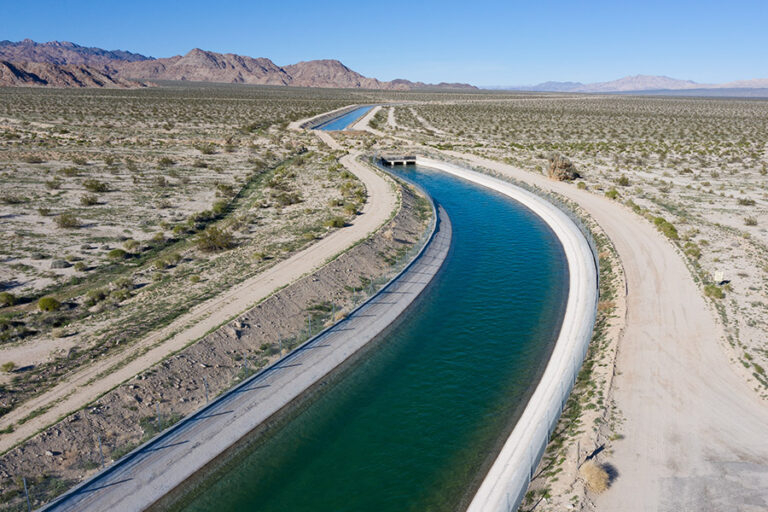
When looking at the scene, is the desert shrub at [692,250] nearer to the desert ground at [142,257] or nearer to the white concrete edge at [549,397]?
the white concrete edge at [549,397]

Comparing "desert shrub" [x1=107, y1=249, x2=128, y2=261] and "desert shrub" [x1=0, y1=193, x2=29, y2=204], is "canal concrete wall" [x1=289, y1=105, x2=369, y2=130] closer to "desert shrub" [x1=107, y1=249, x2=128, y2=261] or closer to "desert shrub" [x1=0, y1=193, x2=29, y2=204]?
"desert shrub" [x1=0, y1=193, x2=29, y2=204]

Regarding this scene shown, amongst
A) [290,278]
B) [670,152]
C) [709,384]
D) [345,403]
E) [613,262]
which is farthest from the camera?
[670,152]

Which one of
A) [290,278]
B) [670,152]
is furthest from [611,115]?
[290,278]

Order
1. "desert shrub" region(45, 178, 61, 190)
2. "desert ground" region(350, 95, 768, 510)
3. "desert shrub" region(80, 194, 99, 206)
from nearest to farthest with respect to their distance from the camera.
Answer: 1. "desert ground" region(350, 95, 768, 510)
2. "desert shrub" region(80, 194, 99, 206)
3. "desert shrub" region(45, 178, 61, 190)

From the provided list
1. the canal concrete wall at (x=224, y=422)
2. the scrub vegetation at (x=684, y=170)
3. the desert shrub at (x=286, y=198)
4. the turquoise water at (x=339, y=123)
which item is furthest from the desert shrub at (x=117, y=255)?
the turquoise water at (x=339, y=123)

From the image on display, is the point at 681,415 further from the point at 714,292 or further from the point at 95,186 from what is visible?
the point at 95,186

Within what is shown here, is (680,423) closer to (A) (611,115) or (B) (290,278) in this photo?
(B) (290,278)

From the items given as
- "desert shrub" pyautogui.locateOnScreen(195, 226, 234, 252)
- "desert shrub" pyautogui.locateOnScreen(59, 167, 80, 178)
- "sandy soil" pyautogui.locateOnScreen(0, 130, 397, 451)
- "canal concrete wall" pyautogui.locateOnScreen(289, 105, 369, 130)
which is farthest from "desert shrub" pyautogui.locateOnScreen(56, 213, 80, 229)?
"canal concrete wall" pyautogui.locateOnScreen(289, 105, 369, 130)
